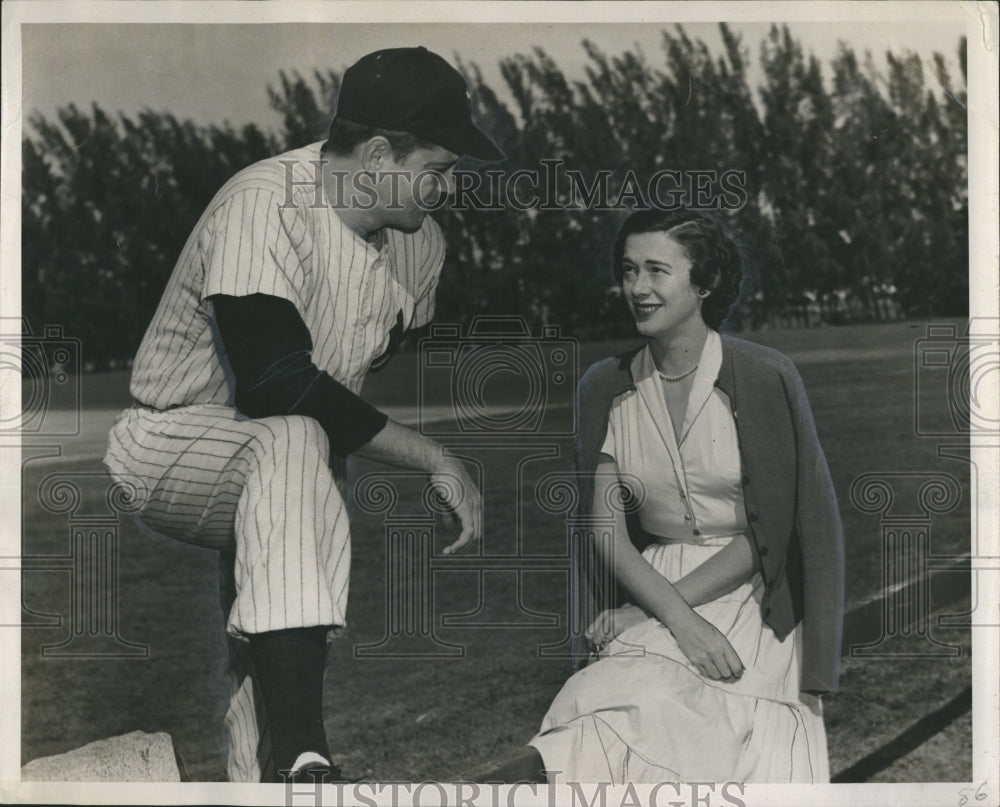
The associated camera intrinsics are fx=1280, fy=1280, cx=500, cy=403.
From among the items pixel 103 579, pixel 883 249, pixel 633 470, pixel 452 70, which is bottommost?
pixel 103 579

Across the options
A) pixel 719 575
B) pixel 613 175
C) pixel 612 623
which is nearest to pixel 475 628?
pixel 612 623

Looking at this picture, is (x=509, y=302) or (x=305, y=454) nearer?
(x=305, y=454)

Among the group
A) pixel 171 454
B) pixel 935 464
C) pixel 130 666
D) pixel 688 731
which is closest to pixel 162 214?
pixel 171 454

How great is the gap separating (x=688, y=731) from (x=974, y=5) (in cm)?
250

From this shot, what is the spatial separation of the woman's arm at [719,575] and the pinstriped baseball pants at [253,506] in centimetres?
106

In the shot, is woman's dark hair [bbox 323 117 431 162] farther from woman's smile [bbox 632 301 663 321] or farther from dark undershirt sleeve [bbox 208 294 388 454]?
woman's smile [bbox 632 301 663 321]

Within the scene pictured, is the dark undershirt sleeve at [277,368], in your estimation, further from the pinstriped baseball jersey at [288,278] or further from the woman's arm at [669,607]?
the woman's arm at [669,607]

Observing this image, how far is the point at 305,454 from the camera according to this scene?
3.79 meters

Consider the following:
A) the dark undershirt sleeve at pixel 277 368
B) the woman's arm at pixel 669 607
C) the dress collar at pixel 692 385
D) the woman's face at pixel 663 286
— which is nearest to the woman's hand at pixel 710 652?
the woman's arm at pixel 669 607

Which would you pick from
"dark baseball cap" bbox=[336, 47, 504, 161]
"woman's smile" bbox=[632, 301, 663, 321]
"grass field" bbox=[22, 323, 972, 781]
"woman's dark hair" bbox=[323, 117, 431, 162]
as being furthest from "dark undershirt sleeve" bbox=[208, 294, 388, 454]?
"woman's smile" bbox=[632, 301, 663, 321]

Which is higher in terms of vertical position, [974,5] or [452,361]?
[974,5]

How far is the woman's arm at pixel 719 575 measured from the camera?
12.9 ft

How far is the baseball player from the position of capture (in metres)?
3.76

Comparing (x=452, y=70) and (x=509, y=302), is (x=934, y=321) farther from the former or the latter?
(x=452, y=70)
